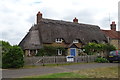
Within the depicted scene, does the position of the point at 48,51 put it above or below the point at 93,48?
below

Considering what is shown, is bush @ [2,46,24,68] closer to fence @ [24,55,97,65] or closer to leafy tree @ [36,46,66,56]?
fence @ [24,55,97,65]

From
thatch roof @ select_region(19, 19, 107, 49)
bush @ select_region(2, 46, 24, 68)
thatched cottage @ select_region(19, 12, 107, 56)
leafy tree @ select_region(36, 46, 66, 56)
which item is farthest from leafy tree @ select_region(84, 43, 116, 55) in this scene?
bush @ select_region(2, 46, 24, 68)

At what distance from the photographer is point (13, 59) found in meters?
17.1

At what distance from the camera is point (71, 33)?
107 feet

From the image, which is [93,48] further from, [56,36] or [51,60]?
[51,60]

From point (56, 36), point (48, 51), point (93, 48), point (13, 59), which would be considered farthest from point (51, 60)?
point (93, 48)

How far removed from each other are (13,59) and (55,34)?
13.9 m

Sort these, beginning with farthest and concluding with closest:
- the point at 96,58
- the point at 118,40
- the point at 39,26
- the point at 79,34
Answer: the point at 118,40, the point at 79,34, the point at 39,26, the point at 96,58

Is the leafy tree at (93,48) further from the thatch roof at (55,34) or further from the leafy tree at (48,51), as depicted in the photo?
the leafy tree at (48,51)

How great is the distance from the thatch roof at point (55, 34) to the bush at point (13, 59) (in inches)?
419

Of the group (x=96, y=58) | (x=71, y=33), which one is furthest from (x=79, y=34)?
(x=96, y=58)

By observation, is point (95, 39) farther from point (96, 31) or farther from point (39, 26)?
point (39, 26)

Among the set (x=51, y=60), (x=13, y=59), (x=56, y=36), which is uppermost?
(x=56, y=36)

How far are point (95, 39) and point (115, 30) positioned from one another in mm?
14628
